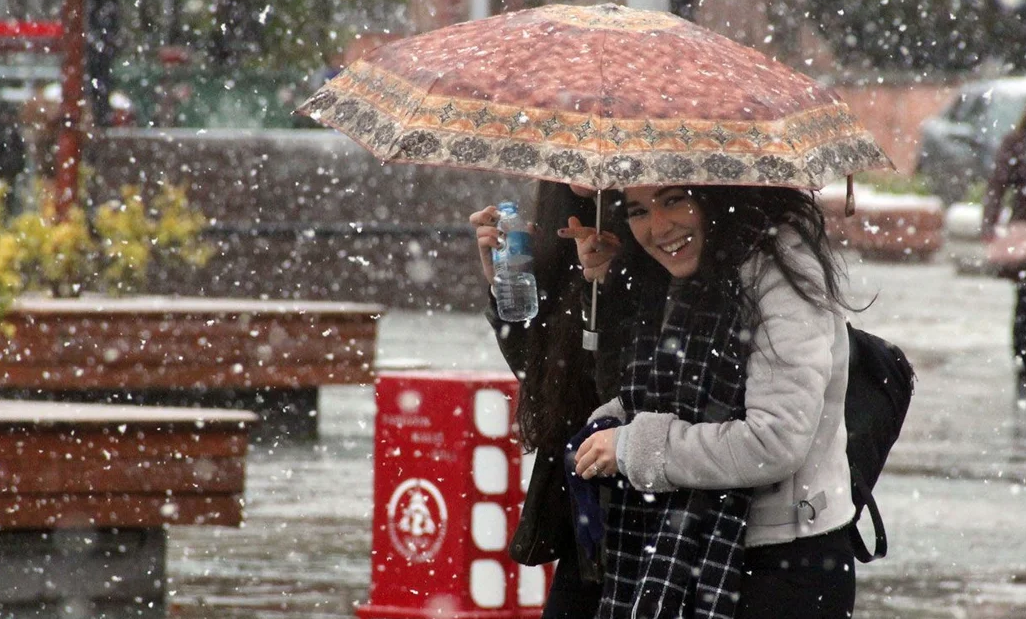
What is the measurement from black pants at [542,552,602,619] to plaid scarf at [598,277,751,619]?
0.30m

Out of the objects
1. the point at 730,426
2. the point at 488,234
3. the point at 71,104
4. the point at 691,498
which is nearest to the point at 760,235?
the point at 730,426

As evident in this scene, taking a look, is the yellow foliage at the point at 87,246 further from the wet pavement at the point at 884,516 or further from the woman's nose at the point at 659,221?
the woman's nose at the point at 659,221

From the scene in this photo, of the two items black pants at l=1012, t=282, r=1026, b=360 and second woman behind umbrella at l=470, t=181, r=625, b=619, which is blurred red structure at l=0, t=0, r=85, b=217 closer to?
black pants at l=1012, t=282, r=1026, b=360

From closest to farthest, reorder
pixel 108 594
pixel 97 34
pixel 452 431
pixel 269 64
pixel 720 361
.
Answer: pixel 720 361, pixel 452 431, pixel 108 594, pixel 97 34, pixel 269 64

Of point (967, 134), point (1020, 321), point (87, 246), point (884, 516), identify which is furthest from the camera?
point (967, 134)

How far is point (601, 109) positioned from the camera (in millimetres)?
3852

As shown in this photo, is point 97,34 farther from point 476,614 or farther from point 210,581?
point 476,614

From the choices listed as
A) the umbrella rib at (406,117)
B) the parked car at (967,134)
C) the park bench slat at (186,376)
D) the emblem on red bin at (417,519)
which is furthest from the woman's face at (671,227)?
the parked car at (967,134)

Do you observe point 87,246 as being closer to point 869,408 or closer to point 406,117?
point 406,117

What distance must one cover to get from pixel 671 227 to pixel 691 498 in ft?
1.72

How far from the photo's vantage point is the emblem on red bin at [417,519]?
5777 mm

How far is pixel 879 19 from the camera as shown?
48125 mm

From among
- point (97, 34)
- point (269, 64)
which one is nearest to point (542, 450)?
point (97, 34)

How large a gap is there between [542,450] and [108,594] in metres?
2.23
